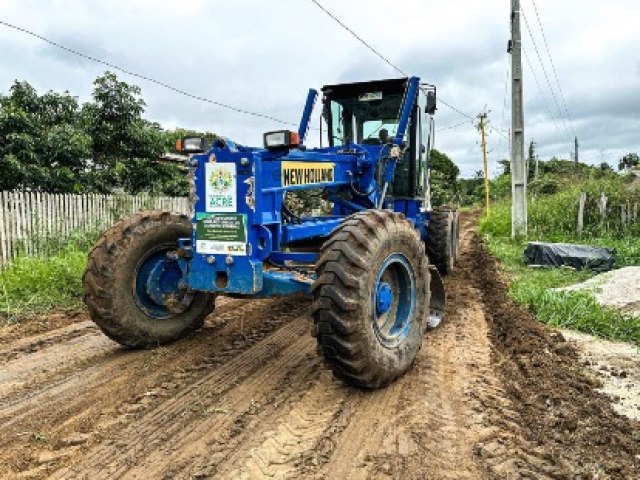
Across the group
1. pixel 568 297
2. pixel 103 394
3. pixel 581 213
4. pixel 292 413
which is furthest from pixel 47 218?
pixel 581 213

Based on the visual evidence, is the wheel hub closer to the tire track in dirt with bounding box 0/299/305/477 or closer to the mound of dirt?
the mound of dirt

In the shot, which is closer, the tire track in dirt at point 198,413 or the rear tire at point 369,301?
the tire track in dirt at point 198,413

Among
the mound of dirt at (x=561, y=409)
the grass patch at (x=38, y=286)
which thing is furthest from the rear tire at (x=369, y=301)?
the grass patch at (x=38, y=286)

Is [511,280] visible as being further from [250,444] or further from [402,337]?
[250,444]

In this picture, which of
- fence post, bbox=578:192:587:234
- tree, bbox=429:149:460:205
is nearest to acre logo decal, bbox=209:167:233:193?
fence post, bbox=578:192:587:234

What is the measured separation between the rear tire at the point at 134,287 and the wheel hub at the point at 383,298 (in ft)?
6.40

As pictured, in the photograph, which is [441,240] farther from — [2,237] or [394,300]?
[2,237]

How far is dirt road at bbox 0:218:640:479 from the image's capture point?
3.23 m

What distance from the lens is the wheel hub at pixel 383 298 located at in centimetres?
459

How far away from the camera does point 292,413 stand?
396 centimetres

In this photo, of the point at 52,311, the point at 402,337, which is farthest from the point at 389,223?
the point at 52,311

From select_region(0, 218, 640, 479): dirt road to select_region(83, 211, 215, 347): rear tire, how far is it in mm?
209

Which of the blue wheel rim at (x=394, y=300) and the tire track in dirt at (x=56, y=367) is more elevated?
the blue wheel rim at (x=394, y=300)

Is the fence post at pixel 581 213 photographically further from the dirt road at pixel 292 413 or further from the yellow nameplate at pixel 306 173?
the yellow nameplate at pixel 306 173
